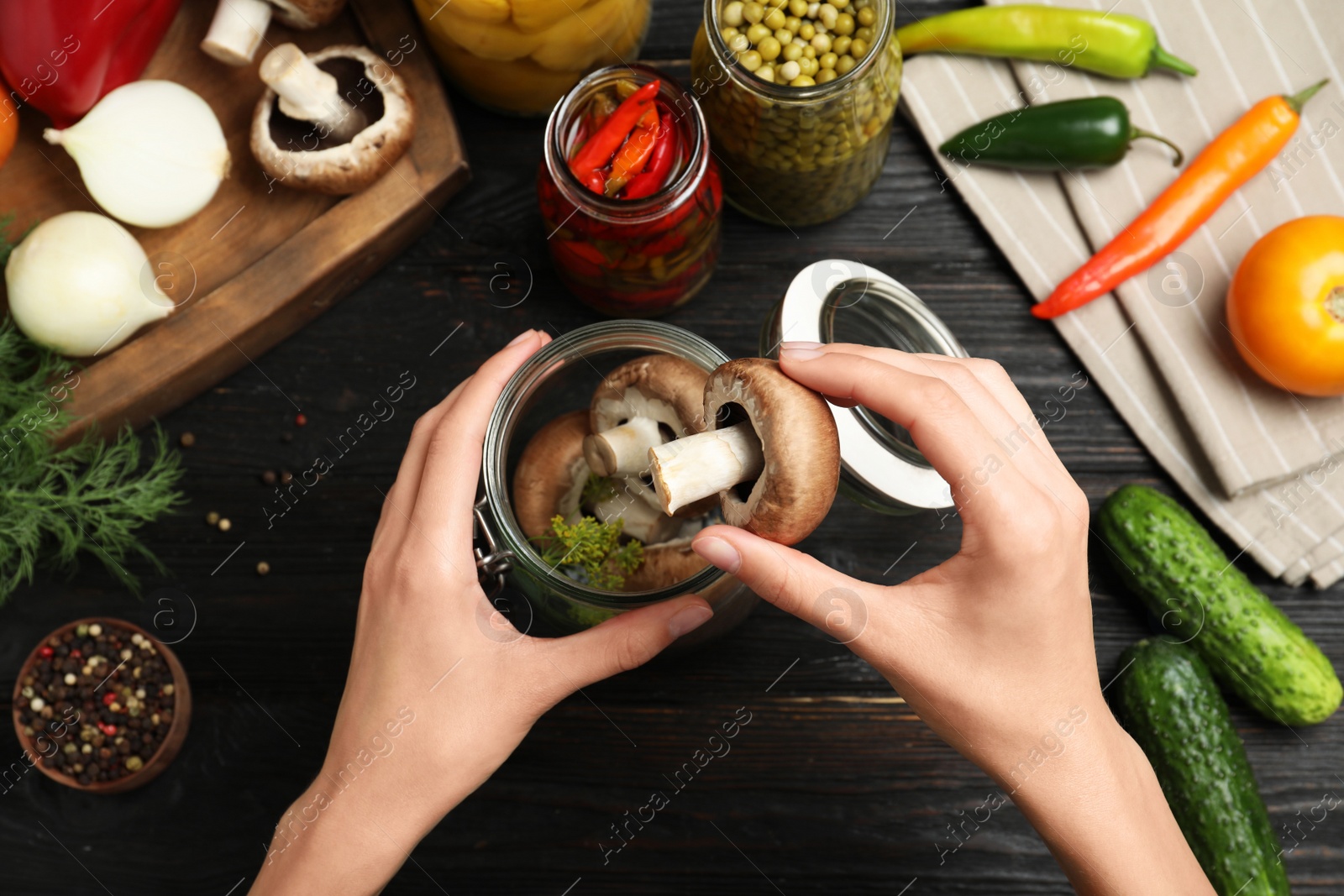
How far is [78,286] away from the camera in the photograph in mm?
1206

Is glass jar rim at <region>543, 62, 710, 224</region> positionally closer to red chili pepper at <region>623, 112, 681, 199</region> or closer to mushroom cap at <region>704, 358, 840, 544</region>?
red chili pepper at <region>623, 112, 681, 199</region>

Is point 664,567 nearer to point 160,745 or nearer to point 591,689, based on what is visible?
point 591,689

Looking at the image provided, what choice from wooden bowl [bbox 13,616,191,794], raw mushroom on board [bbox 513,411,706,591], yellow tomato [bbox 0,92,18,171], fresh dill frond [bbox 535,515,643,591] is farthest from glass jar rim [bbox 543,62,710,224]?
wooden bowl [bbox 13,616,191,794]

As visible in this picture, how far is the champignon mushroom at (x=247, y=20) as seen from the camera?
125 centimetres

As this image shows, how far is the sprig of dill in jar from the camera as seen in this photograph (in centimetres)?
124

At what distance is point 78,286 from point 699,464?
94cm

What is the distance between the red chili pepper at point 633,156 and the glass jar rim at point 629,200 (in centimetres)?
4

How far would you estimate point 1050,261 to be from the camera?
1380 millimetres

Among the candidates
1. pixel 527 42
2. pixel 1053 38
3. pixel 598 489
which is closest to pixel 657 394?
pixel 598 489

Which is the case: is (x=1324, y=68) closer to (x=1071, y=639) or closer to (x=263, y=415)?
(x=1071, y=639)

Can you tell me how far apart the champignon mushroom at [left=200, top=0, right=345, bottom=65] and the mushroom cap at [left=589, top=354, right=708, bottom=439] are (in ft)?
2.37

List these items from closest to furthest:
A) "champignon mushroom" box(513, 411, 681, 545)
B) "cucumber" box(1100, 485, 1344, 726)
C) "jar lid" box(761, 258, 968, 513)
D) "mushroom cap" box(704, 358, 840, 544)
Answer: "mushroom cap" box(704, 358, 840, 544) → "champignon mushroom" box(513, 411, 681, 545) → "jar lid" box(761, 258, 968, 513) → "cucumber" box(1100, 485, 1344, 726)

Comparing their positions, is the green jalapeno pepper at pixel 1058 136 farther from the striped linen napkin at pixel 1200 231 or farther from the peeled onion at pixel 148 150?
the peeled onion at pixel 148 150

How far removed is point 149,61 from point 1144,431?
1.58 m
